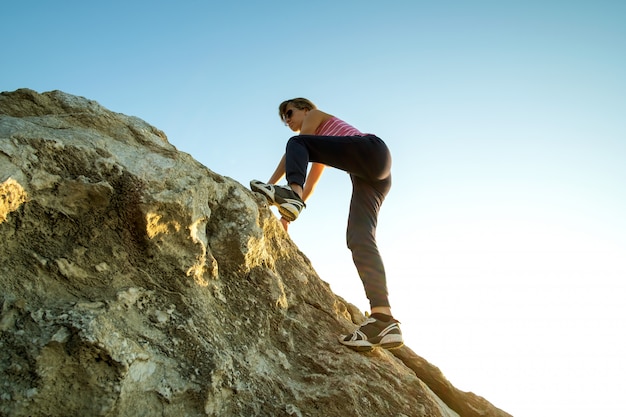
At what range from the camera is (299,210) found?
4137mm

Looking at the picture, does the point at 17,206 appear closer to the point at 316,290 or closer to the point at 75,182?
the point at 75,182

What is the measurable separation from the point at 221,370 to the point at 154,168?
5.44 ft

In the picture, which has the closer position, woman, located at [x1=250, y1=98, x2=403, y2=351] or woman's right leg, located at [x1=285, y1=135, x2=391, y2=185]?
woman, located at [x1=250, y1=98, x2=403, y2=351]

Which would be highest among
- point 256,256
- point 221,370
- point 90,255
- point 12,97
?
point 12,97

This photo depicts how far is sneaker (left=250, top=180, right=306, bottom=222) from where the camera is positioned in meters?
4.09

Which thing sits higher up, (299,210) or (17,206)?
(299,210)

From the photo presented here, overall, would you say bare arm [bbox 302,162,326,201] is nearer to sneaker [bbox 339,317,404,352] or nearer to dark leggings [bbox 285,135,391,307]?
dark leggings [bbox 285,135,391,307]

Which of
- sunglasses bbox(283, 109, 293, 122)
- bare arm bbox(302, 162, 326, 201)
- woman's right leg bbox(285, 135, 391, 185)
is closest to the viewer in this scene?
woman's right leg bbox(285, 135, 391, 185)

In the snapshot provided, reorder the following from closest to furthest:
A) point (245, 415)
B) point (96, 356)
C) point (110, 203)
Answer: point (96, 356), point (245, 415), point (110, 203)

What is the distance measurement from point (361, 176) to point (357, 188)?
18cm

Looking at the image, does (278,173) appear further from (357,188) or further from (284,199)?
(357,188)

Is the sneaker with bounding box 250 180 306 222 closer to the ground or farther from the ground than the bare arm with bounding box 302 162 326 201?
closer to the ground

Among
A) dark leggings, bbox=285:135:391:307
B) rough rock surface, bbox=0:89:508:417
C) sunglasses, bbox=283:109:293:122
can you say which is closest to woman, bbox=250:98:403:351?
dark leggings, bbox=285:135:391:307

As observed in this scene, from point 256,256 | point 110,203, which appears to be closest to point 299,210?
point 256,256
